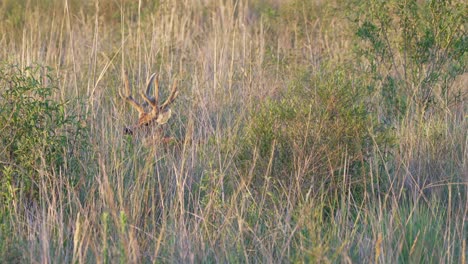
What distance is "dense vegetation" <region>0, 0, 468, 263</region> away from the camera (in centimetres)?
354

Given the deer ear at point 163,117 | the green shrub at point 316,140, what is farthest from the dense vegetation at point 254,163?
the deer ear at point 163,117

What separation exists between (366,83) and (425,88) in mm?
532

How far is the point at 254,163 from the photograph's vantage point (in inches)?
159

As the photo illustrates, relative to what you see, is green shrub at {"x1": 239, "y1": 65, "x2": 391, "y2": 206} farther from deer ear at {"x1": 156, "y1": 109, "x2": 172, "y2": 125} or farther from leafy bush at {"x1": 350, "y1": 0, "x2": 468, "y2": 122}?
leafy bush at {"x1": 350, "y1": 0, "x2": 468, "y2": 122}

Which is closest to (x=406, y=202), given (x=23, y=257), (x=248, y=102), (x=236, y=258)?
(x=236, y=258)

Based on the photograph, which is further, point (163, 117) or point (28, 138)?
point (163, 117)

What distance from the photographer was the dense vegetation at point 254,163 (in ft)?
11.6

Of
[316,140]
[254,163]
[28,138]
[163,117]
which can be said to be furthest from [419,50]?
[28,138]

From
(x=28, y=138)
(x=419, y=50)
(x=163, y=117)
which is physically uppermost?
(x=419, y=50)

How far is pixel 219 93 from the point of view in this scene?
6039mm

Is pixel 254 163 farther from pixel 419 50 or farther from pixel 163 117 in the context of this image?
pixel 419 50

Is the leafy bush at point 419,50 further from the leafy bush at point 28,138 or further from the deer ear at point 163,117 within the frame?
the leafy bush at point 28,138

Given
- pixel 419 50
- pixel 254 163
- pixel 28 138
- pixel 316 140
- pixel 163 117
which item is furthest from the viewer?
pixel 419 50

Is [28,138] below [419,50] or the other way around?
below
